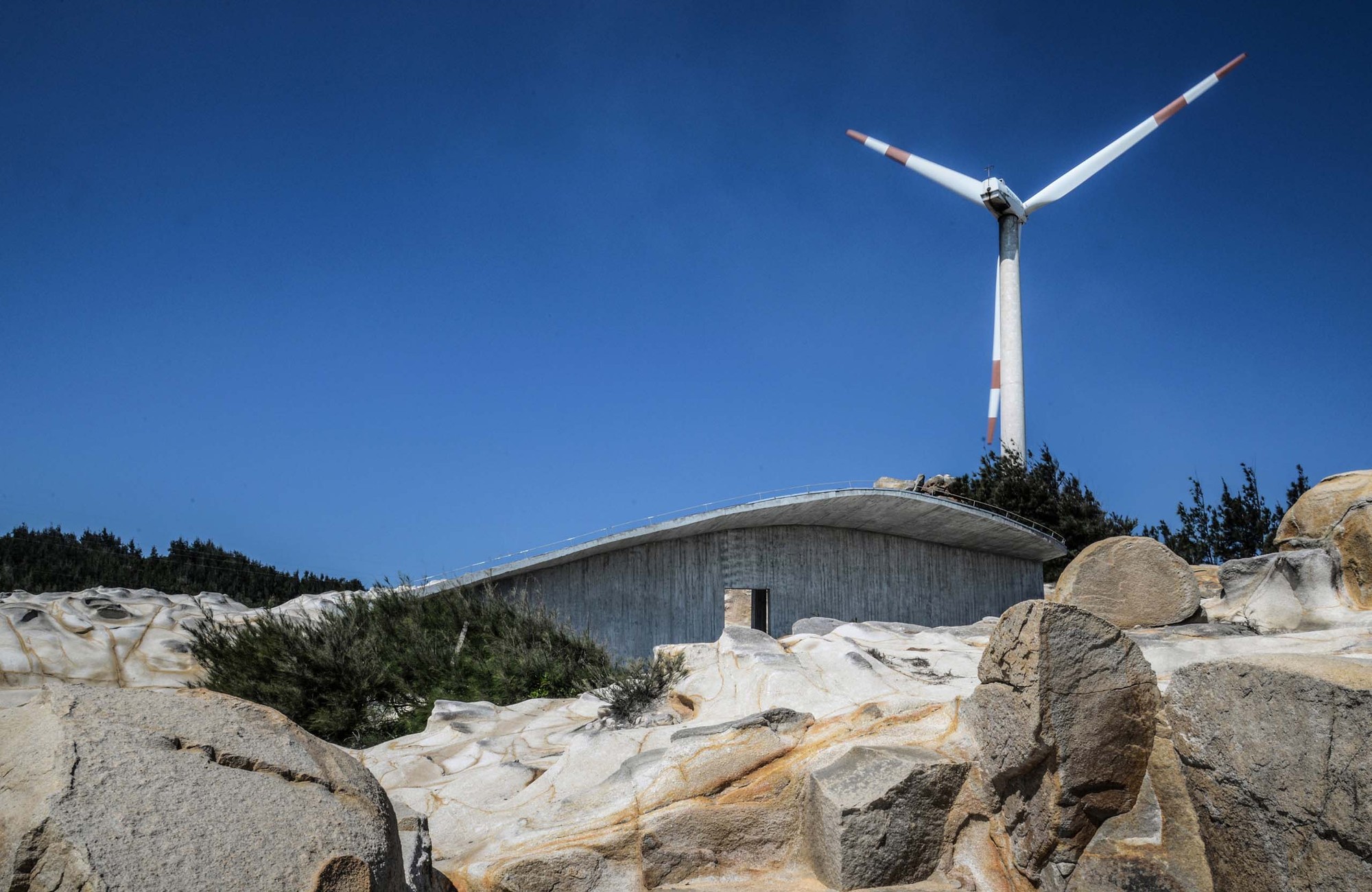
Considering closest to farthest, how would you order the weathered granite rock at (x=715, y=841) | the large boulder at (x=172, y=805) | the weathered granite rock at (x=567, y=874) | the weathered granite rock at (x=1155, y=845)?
the large boulder at (x=172, y=805), the weathered granite rock at (x=1155, y=845), the weathered granite rock at (x=567, y=874), the weathered granite rock at (x=715, y=841)

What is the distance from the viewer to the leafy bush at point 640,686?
8688 mm

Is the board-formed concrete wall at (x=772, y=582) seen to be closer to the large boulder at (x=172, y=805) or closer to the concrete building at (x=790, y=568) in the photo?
the concrete building at (x=790, y=568)

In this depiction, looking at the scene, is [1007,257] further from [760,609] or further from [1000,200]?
[760,609]

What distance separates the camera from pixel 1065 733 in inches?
189

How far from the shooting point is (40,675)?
14.7 m

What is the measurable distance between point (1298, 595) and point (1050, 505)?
28.4m

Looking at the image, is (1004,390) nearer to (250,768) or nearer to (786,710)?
(786,710)

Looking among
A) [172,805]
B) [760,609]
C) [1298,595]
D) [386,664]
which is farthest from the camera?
[760,609]

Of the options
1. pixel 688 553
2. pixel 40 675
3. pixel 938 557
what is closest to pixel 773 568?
pixel 688 553

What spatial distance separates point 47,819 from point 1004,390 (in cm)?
3521

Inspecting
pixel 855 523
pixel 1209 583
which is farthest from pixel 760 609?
pixel 1209 583

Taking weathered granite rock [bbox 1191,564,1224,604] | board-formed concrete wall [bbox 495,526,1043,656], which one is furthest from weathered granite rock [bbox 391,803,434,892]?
board-formed concrete wall [bbox 495,526,1043,656]

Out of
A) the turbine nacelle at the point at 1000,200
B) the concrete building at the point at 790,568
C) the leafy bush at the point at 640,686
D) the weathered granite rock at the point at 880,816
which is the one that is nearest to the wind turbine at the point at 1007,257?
the turbine nacelle at the point at 1000,200

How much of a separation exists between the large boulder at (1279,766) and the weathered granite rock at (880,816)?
4.27 ft
